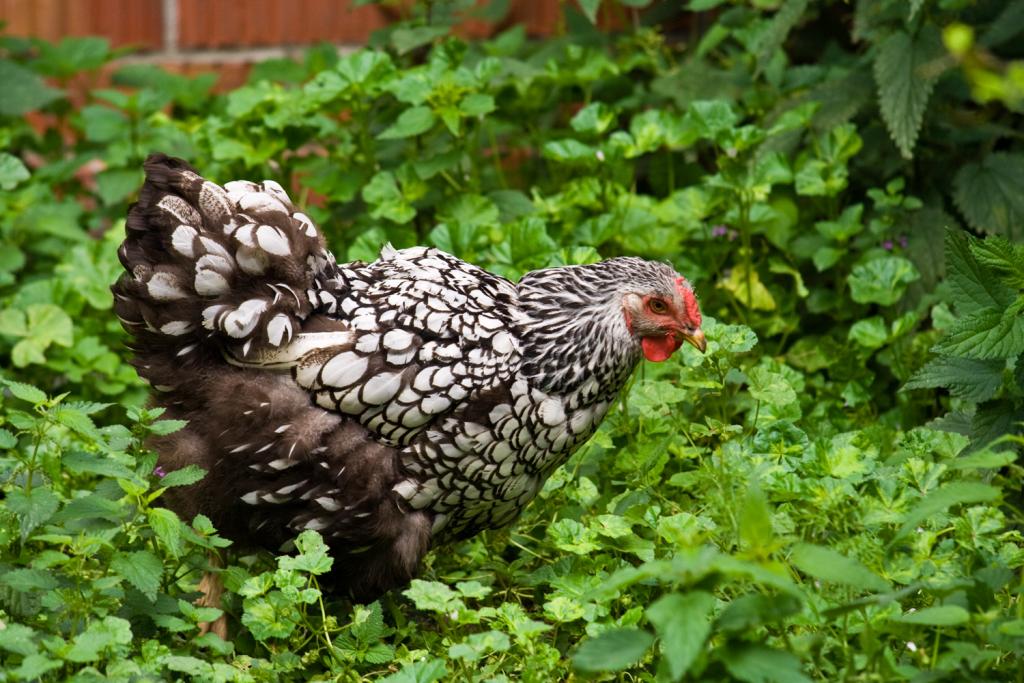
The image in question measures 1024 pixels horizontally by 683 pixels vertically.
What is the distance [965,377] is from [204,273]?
196 cm

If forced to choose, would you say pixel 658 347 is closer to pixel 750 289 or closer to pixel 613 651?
pixel 613 651

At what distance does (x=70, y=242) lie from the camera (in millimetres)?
5285

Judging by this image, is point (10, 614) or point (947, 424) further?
point (947, 424)

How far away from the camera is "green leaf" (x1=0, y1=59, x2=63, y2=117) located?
18.2 ft

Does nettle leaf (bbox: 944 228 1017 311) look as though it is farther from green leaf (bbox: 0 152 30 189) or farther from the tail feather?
green leaf (bbox: 0 152 30 189)

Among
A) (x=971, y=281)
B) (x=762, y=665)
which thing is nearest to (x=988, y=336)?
(x=971, y=281)

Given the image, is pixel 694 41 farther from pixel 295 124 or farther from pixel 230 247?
pixel 230 247

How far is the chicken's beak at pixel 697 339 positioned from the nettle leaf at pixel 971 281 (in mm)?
662

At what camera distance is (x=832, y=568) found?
7.46 feet

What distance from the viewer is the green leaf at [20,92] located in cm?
555

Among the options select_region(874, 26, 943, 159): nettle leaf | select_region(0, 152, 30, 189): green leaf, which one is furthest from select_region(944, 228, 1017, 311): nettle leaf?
select_region(0, 152, 30, 189): green leaf

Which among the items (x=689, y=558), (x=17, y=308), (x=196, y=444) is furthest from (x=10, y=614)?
(x=17, y=308)

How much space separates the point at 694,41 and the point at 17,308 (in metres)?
3.16

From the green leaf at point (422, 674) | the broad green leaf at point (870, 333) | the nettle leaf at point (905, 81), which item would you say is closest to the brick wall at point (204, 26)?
the nettle leaf at point (905, 81)
